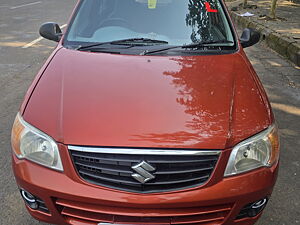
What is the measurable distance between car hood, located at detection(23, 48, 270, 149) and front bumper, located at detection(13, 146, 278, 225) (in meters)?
0.20

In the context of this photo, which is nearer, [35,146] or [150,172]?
[150,172]

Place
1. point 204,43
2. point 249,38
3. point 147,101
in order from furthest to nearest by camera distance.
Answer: point 249,38, point 204,43, point 147,101

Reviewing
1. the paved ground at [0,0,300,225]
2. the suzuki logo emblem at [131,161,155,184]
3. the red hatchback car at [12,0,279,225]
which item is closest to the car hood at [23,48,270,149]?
the red hatchback car at [12,0,279,225]

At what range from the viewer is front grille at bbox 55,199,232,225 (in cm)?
187

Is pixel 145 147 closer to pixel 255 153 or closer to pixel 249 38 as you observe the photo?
pixel 255 153

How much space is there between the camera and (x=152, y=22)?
3.10 m

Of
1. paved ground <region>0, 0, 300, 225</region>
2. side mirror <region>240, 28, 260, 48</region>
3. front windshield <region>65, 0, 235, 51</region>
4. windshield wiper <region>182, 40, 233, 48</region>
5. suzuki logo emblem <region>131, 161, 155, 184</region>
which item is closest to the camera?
suzuki logo emblem <region>131, 161, 155, 184</region>

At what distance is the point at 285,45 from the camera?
6820 mm

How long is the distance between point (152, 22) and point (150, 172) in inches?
67.9

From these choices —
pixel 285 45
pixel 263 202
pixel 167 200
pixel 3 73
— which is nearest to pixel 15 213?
pixel 167 200

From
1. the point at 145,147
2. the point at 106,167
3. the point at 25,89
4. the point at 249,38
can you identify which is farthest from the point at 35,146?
the point at 25,89

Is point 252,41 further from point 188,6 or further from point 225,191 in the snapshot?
point 225,191

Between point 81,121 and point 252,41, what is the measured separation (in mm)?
2066

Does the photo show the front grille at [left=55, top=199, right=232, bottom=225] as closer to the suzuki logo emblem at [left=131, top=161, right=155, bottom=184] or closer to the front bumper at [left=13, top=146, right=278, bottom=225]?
the front bumper at [left=13, top=146, right=278, bottom=225]
